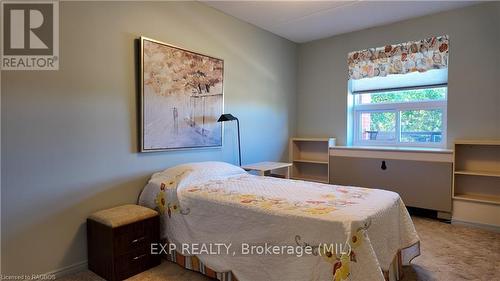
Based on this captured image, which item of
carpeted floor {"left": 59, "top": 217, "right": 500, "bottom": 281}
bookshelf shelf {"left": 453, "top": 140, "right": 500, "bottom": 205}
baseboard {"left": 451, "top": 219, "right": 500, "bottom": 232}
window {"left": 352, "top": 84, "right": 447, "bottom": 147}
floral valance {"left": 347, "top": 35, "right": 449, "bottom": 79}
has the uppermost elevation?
floral valance {"left": 347, "top": 35, "right": 449, "bottom": 79}

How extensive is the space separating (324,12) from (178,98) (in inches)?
77.9

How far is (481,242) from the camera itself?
269 centimetres

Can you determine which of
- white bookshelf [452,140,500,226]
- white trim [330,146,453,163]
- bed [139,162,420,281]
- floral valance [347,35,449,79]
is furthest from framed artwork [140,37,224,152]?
white bookshelf [452,140,500,226]

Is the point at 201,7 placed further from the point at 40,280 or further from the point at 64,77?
the point at 40,280

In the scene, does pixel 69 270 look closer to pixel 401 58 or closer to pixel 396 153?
pixel 396 153

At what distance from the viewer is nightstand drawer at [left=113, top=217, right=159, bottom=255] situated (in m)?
2.00

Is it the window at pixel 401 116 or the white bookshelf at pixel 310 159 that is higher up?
the window at pixel 401 116

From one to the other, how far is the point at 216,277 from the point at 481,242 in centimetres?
250

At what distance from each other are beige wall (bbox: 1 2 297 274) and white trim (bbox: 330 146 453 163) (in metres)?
2.04

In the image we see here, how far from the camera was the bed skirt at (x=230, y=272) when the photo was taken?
75.0 inches

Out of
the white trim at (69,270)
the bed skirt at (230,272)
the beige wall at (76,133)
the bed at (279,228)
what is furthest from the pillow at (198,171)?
the white trim at (69,270)

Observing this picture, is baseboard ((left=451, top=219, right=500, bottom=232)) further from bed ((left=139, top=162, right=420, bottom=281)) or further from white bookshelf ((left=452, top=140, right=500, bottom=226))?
bed ((left=139, top=162, right=420, bottom=281))

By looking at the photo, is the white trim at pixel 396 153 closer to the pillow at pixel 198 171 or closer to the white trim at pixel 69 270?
the pillow at pixel 198 171

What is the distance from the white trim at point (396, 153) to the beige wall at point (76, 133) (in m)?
2.04
